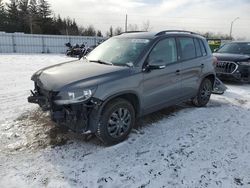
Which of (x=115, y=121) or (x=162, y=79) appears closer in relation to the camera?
(x=115, y=121)

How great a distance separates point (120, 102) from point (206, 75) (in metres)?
2.97

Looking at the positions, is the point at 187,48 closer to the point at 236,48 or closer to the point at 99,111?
the point at 99,111

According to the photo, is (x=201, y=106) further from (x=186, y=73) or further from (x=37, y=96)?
(x=37, y=96)

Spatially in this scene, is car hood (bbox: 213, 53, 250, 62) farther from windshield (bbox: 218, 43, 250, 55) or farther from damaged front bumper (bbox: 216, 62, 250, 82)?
windshield (bbox: 218, 43, 250, 55)

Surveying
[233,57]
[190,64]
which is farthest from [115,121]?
[233,57]

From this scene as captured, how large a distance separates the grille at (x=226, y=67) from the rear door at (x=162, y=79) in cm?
480

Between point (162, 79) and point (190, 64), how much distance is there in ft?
3.52

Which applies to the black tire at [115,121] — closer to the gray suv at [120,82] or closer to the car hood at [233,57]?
the gray suv at [120,82]

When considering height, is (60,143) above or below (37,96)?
below

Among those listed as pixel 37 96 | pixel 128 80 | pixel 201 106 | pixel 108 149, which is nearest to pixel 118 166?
pixel 108 149

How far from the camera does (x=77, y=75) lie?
4.00 metres

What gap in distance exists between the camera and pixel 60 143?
4.19 metres

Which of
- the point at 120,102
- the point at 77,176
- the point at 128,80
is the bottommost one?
the point at 77,176

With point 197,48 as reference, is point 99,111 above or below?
below
